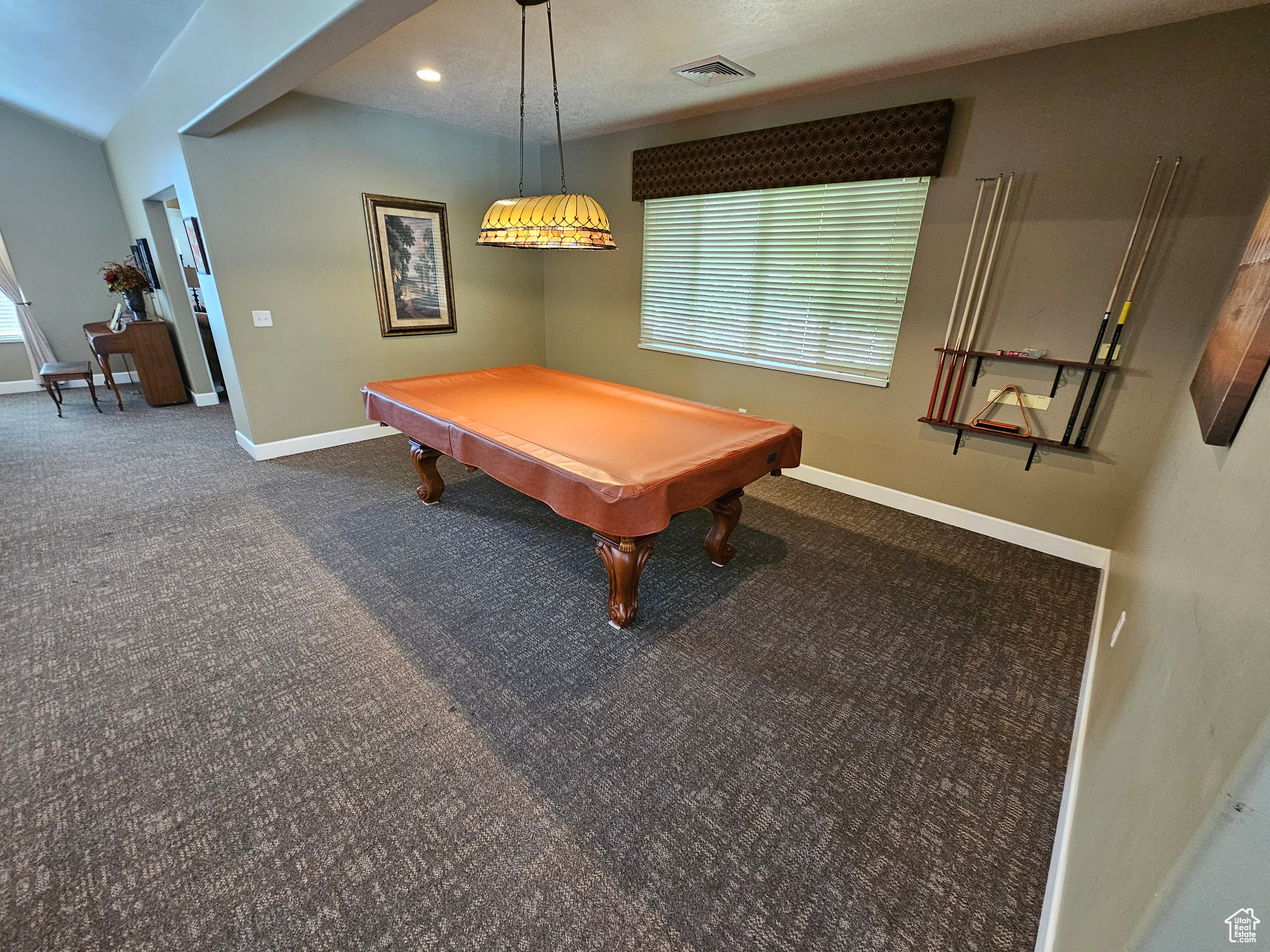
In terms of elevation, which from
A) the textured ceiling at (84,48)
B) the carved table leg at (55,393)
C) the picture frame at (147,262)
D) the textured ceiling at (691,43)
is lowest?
the carved table leg at (55,393)

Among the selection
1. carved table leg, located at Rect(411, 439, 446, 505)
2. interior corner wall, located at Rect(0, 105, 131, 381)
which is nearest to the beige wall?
carved table leg, located at Rect(411, 439, 446, 505)

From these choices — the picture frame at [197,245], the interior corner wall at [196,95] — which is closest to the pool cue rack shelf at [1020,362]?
the interior corner wall at [196,95]

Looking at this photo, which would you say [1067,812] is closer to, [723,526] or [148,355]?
[723,526]

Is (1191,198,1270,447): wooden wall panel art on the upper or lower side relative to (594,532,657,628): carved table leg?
upper

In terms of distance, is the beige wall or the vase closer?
the beige wall

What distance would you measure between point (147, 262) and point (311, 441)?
331 cm

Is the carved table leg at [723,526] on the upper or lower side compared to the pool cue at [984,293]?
lower

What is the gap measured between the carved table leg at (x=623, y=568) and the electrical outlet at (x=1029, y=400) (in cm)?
221

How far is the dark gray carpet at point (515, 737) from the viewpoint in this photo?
123 centimetres

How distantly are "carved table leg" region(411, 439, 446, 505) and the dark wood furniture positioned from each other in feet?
12.9

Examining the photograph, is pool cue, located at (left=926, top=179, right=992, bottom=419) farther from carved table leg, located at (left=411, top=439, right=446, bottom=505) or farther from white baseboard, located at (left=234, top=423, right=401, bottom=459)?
white baseboard, located at (left=234, top=423, right=401, bottom=459)

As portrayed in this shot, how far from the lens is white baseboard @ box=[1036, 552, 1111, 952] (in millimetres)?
1174

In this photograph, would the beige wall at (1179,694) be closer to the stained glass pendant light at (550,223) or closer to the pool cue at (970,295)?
the pool cue at (970,295)

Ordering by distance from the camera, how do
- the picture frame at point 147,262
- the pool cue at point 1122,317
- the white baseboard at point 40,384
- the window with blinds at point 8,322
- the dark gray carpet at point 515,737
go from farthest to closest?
the white baseboard at point 40,384 < the window with blinds at point 8,322 < the picture frame at point 147,262 < the pool cue at point 1122,317 < the dark gray carpet at point 515,737
